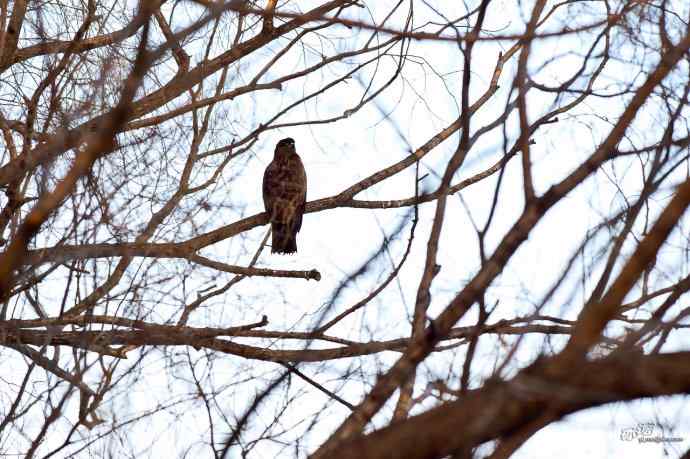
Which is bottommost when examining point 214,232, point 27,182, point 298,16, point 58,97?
point 298,16

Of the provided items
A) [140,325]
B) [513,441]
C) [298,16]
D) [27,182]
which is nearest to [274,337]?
[140,325]

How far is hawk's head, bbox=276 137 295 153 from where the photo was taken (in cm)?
970

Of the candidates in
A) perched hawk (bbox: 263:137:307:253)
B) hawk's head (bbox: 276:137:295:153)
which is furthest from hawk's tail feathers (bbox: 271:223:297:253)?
hawk's head (bbox: 276:137:295:153)

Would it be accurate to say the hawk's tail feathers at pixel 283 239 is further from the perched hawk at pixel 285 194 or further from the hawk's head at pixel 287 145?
the hawk's head at pixel 287 145

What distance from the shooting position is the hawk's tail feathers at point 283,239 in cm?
688

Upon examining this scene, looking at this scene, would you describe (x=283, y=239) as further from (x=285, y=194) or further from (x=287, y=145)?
(x=287, y=145)

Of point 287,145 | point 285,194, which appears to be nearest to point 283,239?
point 285,194

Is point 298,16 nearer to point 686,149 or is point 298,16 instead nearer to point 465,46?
point 465,46

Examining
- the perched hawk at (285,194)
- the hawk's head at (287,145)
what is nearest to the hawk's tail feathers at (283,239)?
the perched hawk at (285,194)

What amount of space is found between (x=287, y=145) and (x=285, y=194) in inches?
52.8

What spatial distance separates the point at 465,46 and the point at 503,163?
393mm

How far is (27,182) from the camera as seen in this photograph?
4.00 meters

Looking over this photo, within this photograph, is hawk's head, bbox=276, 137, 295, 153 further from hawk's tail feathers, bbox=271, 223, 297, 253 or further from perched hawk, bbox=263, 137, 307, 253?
hawk's tail feathers, bbox=271, 223, 297, 253

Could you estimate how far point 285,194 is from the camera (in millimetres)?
8531
